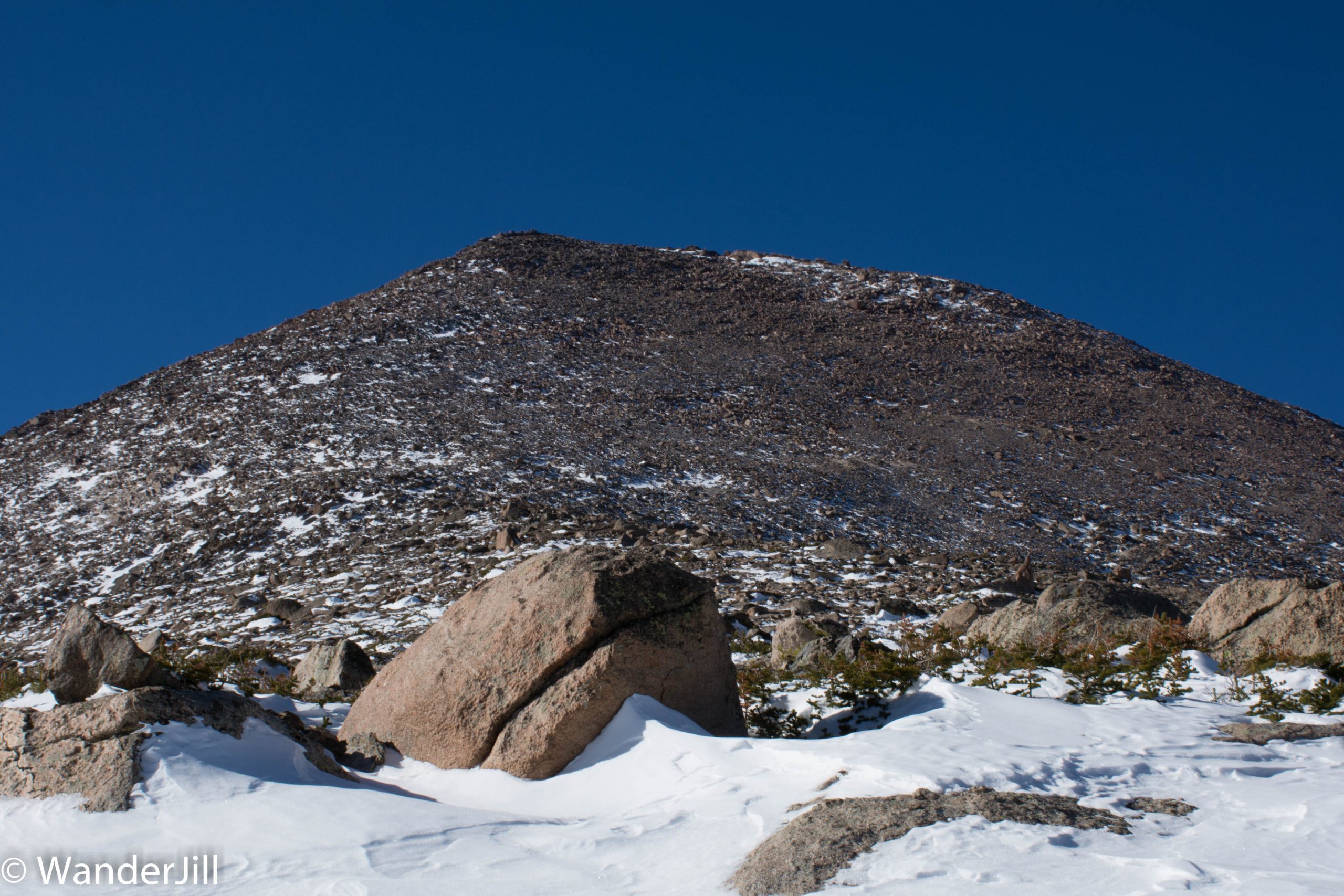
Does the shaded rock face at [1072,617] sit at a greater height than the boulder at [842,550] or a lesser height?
lesser

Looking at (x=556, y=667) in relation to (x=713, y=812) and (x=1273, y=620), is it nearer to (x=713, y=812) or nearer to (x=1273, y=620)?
(x=713, y=812)

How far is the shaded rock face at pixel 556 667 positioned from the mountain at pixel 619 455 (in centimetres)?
668

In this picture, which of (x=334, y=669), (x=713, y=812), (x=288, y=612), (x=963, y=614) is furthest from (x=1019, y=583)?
(x=713, y=812)

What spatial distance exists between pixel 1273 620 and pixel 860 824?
20.2 ft

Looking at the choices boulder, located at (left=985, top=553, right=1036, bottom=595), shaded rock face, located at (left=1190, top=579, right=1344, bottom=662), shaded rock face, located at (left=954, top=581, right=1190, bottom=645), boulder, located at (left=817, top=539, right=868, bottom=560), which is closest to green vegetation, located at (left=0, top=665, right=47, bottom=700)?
shaded rock face, located at (left=954, top=581, right=1190, bottom=645)

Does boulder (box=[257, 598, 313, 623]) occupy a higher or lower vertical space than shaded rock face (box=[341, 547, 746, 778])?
higher

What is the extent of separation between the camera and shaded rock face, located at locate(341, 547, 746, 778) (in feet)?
23.9

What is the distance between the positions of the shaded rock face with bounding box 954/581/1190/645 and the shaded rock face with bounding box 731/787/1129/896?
17.8 ft

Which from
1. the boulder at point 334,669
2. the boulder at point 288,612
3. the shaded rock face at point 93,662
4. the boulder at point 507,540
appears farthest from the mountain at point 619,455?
the shaded rock face at point 93,662

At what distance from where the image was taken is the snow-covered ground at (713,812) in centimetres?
462

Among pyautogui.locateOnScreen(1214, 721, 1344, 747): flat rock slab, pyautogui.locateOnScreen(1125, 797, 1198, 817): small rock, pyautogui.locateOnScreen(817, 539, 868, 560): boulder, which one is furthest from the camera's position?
pyautogui.locateOnScreen(817, 539, 868, 560): boulder

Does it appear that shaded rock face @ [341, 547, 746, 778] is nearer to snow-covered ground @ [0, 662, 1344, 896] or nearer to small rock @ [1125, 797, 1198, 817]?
snow-covered ground @ [0, 662, 1344, 896]

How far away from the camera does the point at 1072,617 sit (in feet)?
36.1

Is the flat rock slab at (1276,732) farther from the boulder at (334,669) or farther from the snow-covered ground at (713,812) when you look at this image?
the boulder at (334,669)
